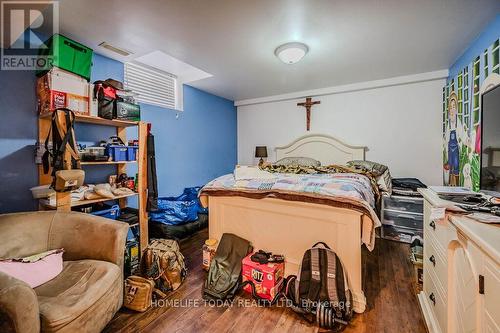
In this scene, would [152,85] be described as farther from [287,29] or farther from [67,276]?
[67,276]

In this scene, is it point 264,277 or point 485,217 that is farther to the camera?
point 264,277

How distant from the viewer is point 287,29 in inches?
84.2

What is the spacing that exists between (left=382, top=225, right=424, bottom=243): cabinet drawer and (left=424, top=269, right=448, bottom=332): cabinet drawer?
1.55 m

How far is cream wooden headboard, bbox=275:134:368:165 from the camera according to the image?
3.92 m

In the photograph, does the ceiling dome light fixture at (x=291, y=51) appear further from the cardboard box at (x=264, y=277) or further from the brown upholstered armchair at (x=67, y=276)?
the brown upholstered armchair at (x=67, y=276)

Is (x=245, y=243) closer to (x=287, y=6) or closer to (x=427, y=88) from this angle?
(x=287, y=6)

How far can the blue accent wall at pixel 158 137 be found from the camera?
2.02 meters

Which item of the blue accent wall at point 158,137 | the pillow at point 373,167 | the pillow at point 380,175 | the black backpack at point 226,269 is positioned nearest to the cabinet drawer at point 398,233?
the pillow at point 380,175

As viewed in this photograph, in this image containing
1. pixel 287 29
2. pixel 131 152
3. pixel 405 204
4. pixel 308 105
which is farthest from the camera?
pixel 308 105

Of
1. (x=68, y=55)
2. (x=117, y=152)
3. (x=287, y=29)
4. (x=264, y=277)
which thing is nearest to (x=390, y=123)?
(x=287, y=29)

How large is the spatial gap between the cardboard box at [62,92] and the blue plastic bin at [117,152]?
415 mm

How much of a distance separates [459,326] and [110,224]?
2.18 metres

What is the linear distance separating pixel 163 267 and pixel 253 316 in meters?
0.88

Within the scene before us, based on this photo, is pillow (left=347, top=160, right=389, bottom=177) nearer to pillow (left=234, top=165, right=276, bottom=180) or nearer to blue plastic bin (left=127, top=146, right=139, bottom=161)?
pillow (left=234, top=165, right=276, bottom=180)
